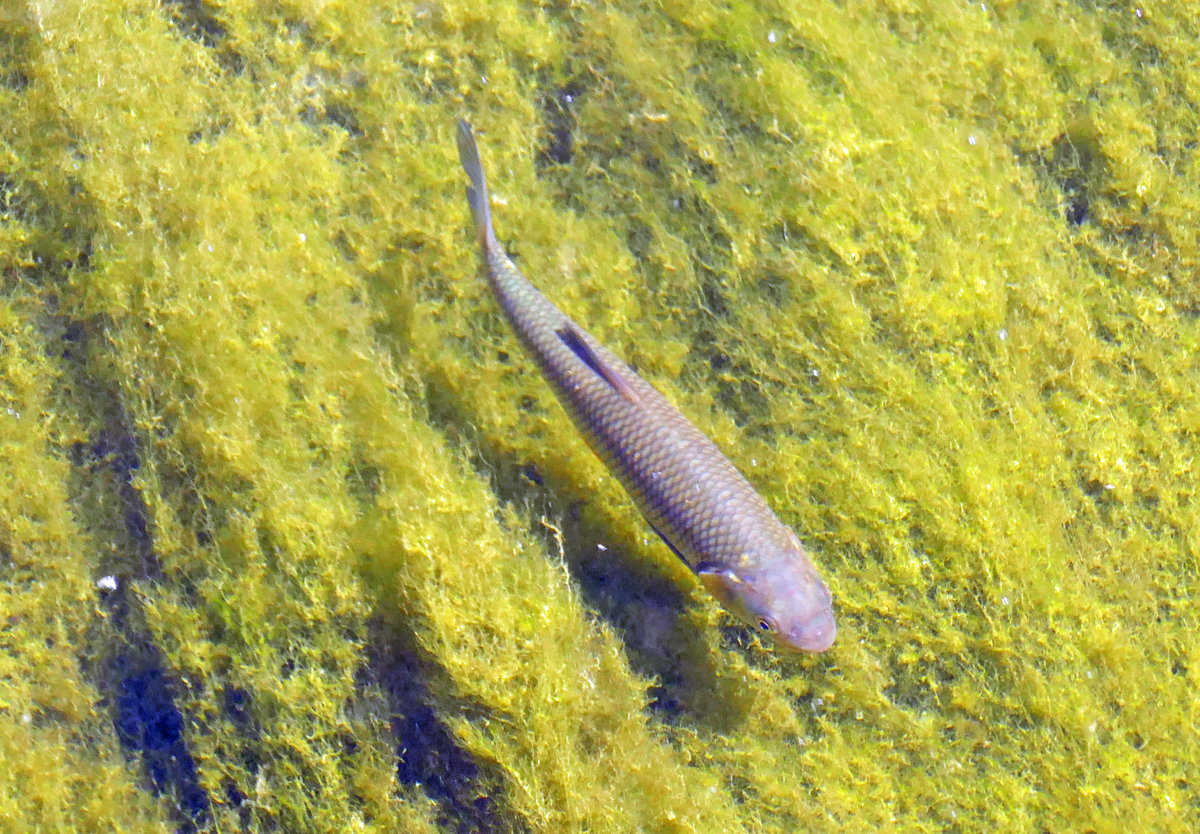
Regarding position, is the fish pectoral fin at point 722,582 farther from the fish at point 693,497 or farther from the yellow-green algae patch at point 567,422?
the yellow-green algae patch at point 567,422

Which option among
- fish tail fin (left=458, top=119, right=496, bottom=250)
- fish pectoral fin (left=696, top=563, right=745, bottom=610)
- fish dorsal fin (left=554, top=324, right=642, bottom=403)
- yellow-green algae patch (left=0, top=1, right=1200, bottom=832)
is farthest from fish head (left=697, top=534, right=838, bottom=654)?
fish tail fin (left=458, top=119, right=496, bottom=250)

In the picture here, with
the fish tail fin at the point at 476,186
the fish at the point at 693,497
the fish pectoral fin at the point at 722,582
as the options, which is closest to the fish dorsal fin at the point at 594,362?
the fish at the point at 693,497

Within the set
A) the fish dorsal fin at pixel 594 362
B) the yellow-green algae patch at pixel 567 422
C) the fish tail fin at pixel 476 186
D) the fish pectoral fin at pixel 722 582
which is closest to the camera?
the fish pectoral fin at pixel 722 582

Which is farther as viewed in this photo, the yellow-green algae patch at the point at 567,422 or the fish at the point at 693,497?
the yellow-green algae patch at the point at 567,422

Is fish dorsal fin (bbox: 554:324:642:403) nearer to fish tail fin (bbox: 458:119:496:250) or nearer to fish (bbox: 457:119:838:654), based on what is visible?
fish (bbox: 457:119:838:654)

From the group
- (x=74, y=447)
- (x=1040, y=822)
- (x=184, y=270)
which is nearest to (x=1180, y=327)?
(x=1040, y=822)

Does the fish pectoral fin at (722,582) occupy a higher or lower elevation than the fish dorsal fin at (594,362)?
lower
